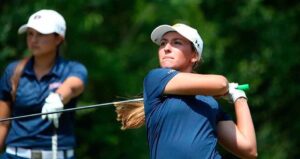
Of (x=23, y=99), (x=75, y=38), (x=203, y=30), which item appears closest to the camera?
(x=23, y=99)

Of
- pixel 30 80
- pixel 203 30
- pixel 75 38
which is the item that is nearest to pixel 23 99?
pixel 30 80

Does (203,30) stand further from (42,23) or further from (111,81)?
(42,23)

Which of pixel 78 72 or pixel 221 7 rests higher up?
pixel 221 7

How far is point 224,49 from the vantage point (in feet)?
47.1

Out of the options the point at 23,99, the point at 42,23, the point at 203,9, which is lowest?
the point at 23,99

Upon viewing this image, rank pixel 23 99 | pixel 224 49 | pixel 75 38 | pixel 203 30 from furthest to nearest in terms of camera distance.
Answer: pixel 224 49 < pixel 203 30 < pixel 75 38 < pixel 23 99

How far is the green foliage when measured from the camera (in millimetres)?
11570

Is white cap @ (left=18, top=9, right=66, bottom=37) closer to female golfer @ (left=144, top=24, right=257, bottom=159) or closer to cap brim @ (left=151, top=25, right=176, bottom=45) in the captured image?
cap brim @ (left=151, top=25, right=176, bottom=45)

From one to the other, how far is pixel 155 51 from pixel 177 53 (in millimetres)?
7824

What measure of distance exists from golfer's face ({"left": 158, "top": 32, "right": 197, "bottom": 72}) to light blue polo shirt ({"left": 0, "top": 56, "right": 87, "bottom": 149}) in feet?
5.79

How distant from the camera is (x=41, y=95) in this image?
7.07m

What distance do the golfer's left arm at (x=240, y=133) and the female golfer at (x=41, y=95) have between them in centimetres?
168

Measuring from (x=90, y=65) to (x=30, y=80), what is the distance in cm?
479

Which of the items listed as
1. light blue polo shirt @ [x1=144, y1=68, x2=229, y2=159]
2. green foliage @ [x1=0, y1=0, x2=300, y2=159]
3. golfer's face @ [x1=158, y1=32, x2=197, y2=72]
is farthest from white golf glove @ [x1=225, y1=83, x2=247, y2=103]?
green foliage @ [x1=0, y1=0, x2=300, y2=159]
